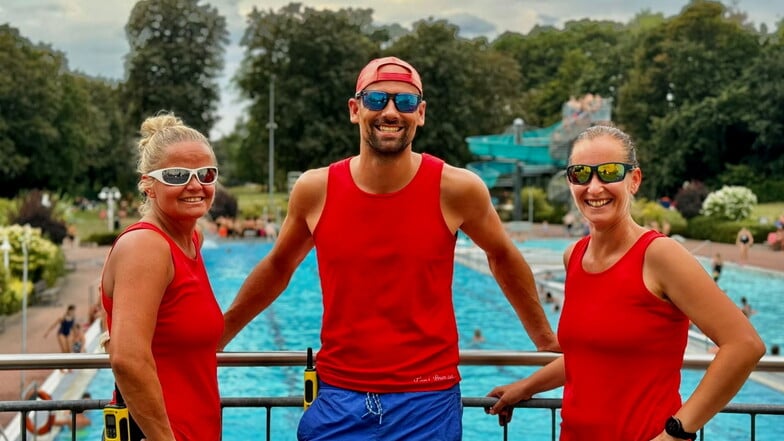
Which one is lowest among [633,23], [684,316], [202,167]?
[684,316]

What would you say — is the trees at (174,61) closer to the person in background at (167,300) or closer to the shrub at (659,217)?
the shrub at (659,217)

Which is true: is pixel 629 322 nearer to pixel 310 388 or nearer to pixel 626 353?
pixel 626 353

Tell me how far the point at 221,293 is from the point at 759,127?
35.2 meters

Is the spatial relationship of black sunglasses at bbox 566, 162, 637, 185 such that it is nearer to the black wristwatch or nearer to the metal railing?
the black wristwatch

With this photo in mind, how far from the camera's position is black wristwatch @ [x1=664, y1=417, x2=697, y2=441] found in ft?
7.00

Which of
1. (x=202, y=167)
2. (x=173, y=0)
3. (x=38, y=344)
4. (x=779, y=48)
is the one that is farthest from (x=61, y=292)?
(x=779, y=48)

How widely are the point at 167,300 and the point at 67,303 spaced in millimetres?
18072

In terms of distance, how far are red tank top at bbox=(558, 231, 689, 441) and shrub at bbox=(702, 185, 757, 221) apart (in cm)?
3500

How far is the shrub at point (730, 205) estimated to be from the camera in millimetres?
34688

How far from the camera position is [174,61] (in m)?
51.8

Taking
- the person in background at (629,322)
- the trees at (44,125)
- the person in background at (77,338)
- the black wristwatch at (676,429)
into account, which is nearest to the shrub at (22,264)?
the person in background at (77,338)

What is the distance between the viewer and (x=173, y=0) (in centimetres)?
5278

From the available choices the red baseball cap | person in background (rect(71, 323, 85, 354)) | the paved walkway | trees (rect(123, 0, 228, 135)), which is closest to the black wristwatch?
the red baseball cap

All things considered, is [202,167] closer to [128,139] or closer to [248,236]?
[248,236]
